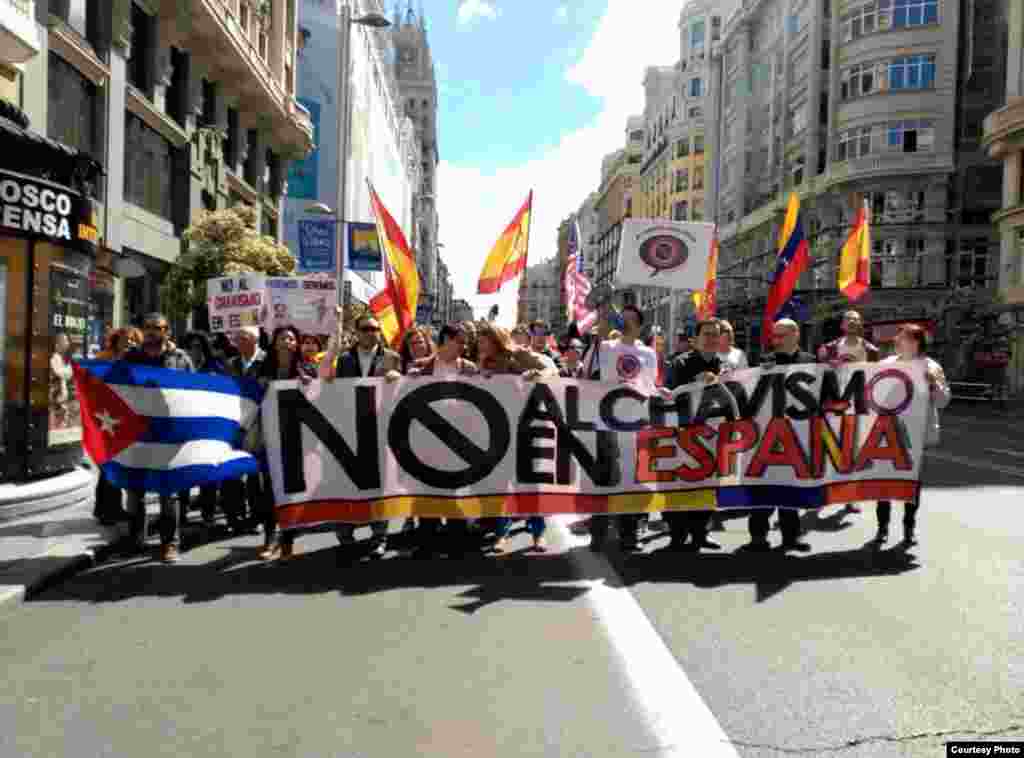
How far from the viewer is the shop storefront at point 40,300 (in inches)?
322

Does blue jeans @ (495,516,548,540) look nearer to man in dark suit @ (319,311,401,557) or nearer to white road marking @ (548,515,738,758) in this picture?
man in dark suit @ (319,311,401,557)

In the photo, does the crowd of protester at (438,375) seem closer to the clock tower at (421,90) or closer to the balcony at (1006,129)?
the balcony at (1006,129)

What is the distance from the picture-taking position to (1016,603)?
5613 millimetres

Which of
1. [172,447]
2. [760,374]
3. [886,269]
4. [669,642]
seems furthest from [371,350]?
[886,269]

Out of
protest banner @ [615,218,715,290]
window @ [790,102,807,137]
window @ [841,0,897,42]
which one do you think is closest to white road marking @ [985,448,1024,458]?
protest banner @ [615,218,715,290]

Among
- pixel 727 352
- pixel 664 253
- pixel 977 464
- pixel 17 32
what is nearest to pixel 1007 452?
pixel 977 464

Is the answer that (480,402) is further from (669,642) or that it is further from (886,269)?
(886,269)

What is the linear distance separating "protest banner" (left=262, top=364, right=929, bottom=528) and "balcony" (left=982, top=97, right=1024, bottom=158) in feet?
118

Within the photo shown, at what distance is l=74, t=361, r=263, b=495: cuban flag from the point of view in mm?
6699

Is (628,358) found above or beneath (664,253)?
beneath

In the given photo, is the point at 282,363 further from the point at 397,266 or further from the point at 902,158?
the point at 902,158

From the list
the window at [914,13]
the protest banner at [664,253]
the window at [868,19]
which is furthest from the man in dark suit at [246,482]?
the window at [868,19]

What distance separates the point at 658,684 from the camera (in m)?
4.18

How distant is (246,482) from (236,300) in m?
5.63
